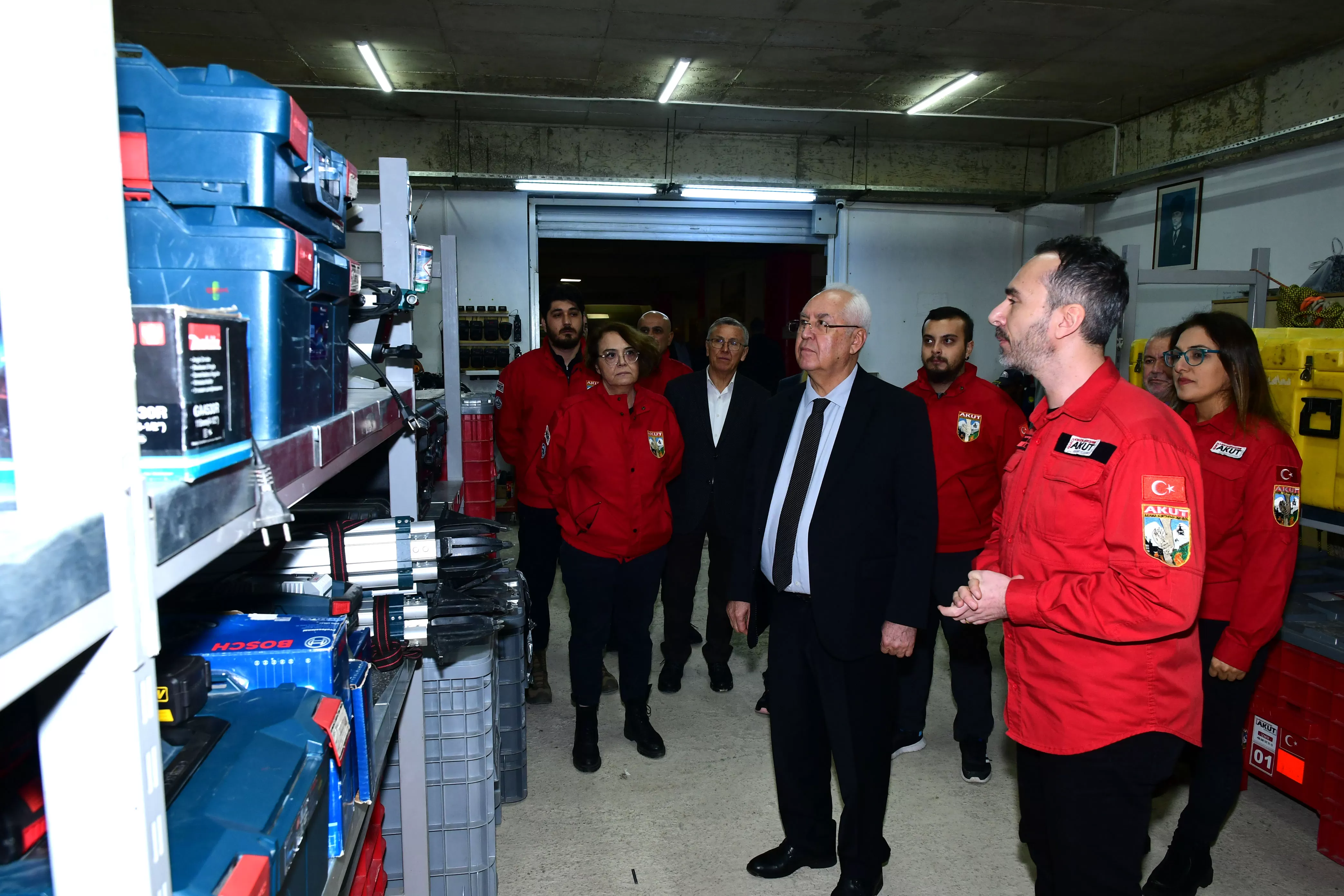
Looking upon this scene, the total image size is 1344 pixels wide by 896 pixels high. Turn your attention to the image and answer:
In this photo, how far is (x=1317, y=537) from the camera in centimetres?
491

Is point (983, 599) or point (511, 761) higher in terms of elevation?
point (983, 599)

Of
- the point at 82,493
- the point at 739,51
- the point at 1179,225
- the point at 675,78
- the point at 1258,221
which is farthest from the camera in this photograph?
the point at 1179,225

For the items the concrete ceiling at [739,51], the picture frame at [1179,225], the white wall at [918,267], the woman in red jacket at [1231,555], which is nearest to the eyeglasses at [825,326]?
the woman in red jacket at [1231,555]

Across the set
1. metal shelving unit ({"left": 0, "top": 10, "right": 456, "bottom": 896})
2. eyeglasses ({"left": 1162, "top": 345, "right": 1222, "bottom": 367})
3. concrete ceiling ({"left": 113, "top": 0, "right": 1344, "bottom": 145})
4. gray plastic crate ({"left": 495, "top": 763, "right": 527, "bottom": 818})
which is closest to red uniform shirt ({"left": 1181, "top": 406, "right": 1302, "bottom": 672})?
eyeglasses ({"left": 1162, "top": 345, "right": 1222, "bottom": 367})

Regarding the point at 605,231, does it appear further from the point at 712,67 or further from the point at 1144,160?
the point at 1144,160

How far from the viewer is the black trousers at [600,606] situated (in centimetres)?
328

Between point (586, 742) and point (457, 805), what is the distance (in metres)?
1.21

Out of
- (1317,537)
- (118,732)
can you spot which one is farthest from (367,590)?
(1317,537)

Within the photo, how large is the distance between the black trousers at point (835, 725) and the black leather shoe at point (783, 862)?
0.51ft

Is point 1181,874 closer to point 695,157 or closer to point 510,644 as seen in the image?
point 510,644

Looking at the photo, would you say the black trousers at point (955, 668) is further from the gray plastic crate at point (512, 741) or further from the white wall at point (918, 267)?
the white wall at point (918, 267)

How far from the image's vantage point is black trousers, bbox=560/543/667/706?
328 cm

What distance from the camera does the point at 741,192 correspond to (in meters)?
7.70

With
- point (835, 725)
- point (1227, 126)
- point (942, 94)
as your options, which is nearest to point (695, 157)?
point (942, 94)
